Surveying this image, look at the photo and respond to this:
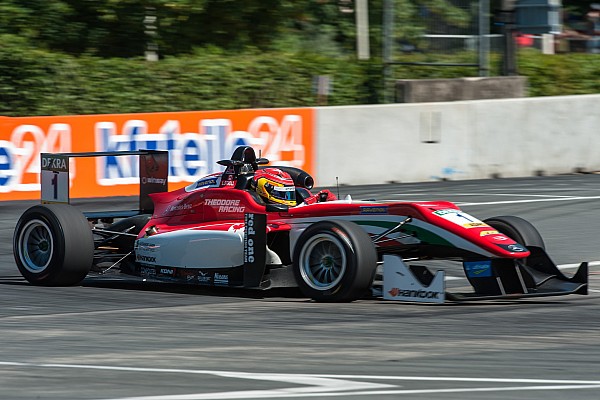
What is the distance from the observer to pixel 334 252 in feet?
30.3

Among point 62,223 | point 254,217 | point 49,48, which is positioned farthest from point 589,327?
point 49,48

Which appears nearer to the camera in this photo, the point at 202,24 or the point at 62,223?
the point at 62,223

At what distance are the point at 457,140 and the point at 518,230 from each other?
10.8m

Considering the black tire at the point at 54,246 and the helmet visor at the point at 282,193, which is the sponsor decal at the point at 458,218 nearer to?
the helmet visor at the point at 282,193

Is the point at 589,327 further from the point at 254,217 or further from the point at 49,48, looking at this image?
the point at 49,48

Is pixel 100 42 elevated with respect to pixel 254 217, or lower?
elevated

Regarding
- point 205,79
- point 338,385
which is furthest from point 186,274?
point 205,79

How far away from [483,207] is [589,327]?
27.1ft

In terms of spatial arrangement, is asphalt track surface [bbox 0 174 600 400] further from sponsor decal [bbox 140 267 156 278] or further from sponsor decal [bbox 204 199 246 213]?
sponsor decal [bbox 204 199 246 213]

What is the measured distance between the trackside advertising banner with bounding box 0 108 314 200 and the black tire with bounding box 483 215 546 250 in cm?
883

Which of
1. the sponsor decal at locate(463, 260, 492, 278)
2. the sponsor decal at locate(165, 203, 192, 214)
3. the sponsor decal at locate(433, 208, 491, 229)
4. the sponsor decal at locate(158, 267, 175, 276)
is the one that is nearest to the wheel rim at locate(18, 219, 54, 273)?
the sponsor decal at locate(158, 267, 175, 276)

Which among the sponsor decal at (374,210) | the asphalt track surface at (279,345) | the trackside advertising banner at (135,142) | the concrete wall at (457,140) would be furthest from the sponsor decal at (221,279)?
the concrete wall at (457,140)

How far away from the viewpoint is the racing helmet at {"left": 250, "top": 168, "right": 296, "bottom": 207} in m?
10.4

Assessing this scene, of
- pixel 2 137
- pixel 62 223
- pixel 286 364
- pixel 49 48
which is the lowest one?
pixel 286 364
